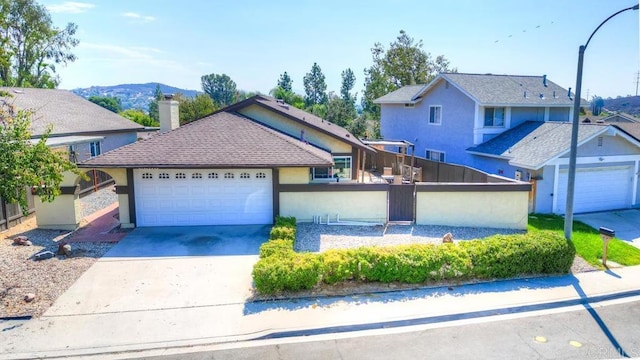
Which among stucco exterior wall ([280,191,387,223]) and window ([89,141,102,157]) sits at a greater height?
window ([89,141,102,157])

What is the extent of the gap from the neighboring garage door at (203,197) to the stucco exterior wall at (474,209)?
595 centimetres

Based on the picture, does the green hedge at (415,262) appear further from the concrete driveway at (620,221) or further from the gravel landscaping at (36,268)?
the concrete driveway at (620,221)

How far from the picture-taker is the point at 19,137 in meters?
10.1

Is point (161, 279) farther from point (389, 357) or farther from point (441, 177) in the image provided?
point (441, 177)

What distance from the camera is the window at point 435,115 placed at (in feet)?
86.8

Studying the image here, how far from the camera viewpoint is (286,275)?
965 centimetres

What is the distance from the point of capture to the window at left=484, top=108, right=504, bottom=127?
23.2 metres

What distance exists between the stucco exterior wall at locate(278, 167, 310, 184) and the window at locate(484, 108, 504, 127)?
12.9m

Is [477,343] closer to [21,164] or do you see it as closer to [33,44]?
[21,164]

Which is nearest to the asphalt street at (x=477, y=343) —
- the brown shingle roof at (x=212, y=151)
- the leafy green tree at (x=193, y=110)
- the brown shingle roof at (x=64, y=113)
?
the brown shingle roof at (x=212, y=151)

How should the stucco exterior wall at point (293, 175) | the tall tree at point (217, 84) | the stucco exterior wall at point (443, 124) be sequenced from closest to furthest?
the stucco exterior wall at point (293, 175)
the stucco exterior wall at point (443, 124)
the tall tree at point (217, 84)

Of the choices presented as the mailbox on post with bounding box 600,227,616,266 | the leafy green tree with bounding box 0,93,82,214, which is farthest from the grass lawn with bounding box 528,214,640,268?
the leafy green tree with bounding box 0,93,82,214

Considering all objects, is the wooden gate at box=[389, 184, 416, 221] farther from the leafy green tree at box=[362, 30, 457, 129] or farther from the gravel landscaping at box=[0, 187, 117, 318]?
the leafy green tree at box=[362, 30, 457, 129]

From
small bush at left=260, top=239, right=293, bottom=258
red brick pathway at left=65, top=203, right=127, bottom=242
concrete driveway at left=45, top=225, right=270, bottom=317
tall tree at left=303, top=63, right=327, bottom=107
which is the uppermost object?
tall tree at left=303, top=63, right=327, bottom=107
